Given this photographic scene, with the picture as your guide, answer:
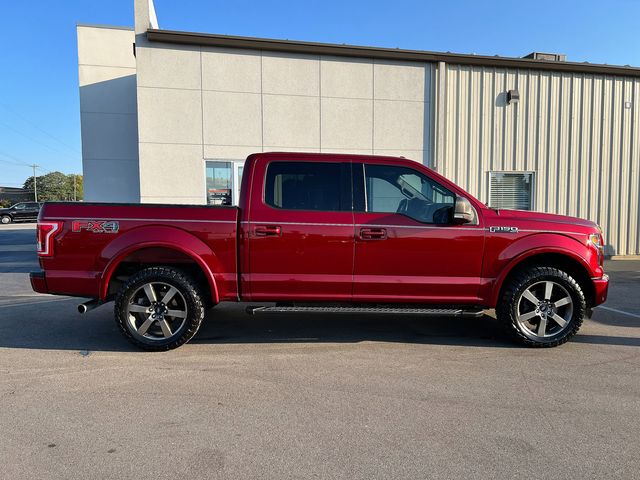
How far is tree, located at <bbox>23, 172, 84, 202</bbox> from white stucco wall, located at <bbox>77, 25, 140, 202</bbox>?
290 ft

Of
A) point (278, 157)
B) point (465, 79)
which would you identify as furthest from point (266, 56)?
point (278, 157)

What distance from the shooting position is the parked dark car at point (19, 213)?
33.5 m

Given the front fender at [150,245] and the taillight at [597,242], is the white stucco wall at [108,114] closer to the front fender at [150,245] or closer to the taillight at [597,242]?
the front fender at [150,245]

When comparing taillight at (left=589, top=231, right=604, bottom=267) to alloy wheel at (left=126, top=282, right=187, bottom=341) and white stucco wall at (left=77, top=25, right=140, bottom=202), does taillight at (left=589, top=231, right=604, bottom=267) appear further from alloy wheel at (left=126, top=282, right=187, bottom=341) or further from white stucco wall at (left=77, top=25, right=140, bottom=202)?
white stucco wall at (left=77, top=25, right=140, bottom=202)

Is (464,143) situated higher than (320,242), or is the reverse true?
(464,143)

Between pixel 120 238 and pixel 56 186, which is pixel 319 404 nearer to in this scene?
pixel 120 238

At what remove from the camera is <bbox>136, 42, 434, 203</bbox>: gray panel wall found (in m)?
9.78

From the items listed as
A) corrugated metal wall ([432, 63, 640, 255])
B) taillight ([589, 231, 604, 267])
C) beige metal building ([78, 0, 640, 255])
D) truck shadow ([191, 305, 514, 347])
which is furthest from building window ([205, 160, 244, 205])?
taillight ([589, 231, 604, 267])

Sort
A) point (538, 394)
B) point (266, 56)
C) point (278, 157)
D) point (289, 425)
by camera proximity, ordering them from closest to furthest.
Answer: point (289, 425) → point (538, 394) → point (278, 157) → point (266, 56)

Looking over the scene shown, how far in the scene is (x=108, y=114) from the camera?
14.8 m

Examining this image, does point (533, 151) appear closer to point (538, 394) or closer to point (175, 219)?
point (538, 394)

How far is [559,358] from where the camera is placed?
4.42 meters

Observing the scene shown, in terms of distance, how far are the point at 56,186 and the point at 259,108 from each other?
108331 millimetres

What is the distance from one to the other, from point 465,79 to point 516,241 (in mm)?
7717
